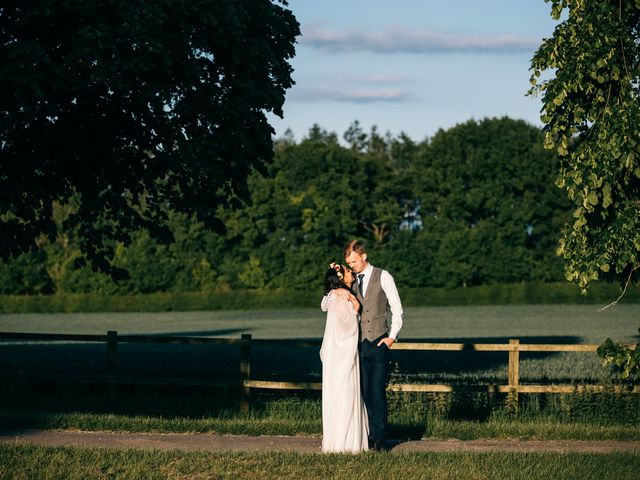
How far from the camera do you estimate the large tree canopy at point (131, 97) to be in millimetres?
13922

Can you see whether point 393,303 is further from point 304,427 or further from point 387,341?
point 304,427

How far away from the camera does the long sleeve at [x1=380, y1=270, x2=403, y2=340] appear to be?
1070cm

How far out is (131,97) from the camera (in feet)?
50.0

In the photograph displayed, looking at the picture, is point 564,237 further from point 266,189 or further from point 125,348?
point 266,189

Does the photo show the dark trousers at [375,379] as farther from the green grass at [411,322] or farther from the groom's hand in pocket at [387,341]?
the green grass at [411,322]

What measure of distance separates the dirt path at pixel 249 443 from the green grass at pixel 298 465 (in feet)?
1.96

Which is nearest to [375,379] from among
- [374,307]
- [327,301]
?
[374,307]

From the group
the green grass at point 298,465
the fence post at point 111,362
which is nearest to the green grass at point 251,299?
the fence post at point 111,362

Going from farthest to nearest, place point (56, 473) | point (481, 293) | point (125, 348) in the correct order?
point (481, 293), point (125, 348), point (56, 473)

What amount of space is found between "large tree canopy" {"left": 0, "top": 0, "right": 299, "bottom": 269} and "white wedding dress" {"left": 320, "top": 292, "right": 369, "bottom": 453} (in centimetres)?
529

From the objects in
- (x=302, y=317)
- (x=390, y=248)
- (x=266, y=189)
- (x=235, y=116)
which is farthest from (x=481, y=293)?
(x=235, y=116)

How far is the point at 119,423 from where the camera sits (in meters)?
12.9

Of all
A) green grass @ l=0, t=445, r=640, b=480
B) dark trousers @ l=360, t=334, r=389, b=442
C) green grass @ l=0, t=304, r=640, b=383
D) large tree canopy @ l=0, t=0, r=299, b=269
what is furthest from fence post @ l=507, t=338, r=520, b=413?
large tree canopy @ l=0, t=0, r=299, b=269

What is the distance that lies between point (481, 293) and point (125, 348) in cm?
3512
